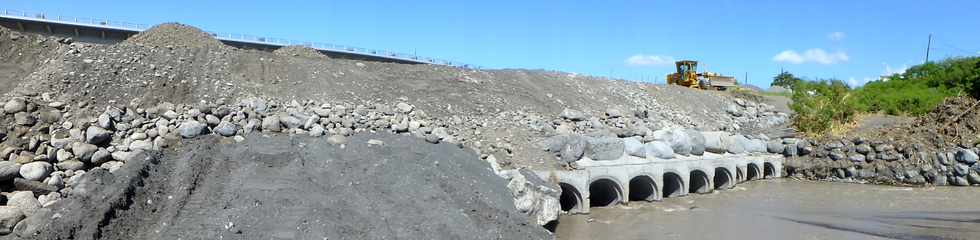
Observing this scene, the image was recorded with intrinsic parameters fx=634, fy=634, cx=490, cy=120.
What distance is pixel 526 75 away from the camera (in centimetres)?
2128

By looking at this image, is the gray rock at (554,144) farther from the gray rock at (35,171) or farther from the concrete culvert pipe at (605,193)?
the gray rock at (35,171)

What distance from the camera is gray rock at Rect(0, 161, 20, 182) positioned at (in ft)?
26.2

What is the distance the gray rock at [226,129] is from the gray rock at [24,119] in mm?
2566

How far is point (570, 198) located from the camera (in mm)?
13359

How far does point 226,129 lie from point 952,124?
19.6 metres

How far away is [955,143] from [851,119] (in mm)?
4368

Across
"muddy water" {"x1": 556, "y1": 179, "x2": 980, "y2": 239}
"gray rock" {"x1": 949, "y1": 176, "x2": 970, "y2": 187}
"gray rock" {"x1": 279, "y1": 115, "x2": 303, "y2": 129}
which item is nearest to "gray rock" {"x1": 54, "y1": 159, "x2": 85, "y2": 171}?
"gray rock" {"x1": 279, "y1": 115, "x2": 303, "y2": 129}

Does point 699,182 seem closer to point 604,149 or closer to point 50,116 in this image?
point 604,149

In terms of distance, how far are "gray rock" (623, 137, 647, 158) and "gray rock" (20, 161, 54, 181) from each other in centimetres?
1088

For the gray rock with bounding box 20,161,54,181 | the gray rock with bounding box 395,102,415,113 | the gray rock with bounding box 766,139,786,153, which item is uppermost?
the gray rock with bounding box 395,102,415,113

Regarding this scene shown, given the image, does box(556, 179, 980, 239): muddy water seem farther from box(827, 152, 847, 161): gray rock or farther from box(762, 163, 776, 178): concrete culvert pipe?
box(762, 163, 776, 178): concrete culvert pipe

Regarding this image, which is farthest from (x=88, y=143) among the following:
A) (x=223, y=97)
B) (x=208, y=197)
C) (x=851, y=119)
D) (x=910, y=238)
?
(x=851, y=119)

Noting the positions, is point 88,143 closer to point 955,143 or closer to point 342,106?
point 342,106

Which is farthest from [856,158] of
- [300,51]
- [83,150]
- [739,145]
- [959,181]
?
[83,150]
